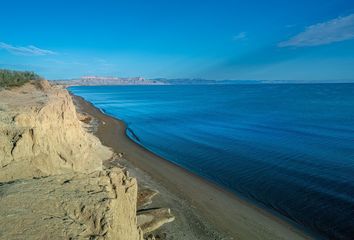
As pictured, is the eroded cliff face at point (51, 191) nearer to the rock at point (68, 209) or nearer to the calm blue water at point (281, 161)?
the rock at point (68, 209)

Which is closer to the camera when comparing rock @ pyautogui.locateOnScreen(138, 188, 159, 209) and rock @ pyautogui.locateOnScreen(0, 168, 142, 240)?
rock @ pyautogui.locateOnScreen(0, 168, 142, 240)

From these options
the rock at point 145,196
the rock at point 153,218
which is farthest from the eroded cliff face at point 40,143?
the rock at point 153,218

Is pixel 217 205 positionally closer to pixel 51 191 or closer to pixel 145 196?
pixel 145 196

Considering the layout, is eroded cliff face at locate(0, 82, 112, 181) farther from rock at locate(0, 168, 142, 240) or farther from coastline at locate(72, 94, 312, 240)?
coastline at locate(72, 94, 312, 240)

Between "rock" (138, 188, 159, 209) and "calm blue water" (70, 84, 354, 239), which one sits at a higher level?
"rock" (138, 188, 159, 209)

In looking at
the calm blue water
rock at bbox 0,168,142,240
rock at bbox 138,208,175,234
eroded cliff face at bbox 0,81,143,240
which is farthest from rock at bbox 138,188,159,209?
rock at bbox 0,168,142,240

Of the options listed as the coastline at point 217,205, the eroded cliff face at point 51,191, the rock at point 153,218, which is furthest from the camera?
the coastline at point 217,205

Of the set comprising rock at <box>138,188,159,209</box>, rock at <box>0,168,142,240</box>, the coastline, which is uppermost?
rock at <box>0,168,142,240</box>

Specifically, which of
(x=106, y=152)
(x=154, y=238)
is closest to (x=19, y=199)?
(x=154, y=238)
